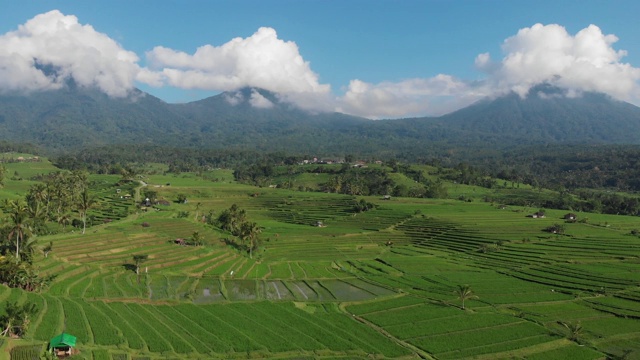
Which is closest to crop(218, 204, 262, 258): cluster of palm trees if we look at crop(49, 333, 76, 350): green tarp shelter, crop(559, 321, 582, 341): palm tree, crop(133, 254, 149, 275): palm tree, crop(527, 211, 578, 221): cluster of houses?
crop(133, 254, 149, 275): palm tree

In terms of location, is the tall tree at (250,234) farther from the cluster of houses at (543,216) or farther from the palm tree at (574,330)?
the cluster of houses at (543,216)

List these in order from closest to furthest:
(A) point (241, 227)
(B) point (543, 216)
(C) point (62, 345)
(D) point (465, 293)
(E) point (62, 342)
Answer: (E) point (62, 342) → (C) point (62, 345) → (D) point (465, 293) → (A) point (241, 227) → (B) point (543, 216)

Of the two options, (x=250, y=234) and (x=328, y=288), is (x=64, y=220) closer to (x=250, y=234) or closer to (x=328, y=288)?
(x=250, y=234)

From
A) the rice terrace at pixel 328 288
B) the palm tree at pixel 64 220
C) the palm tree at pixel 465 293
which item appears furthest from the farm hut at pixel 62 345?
the palm tree at pixel 64 220

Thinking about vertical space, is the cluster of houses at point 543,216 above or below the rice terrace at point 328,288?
above

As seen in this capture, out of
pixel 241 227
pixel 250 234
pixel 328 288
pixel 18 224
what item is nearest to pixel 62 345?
pixel 18 224

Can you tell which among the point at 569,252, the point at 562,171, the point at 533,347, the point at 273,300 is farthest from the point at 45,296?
the point at 562,171

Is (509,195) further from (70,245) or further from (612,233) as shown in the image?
(70,245)

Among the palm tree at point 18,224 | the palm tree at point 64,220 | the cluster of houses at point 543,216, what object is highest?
the palm tree at point 18,224

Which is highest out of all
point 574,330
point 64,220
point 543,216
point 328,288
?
point 543,216
